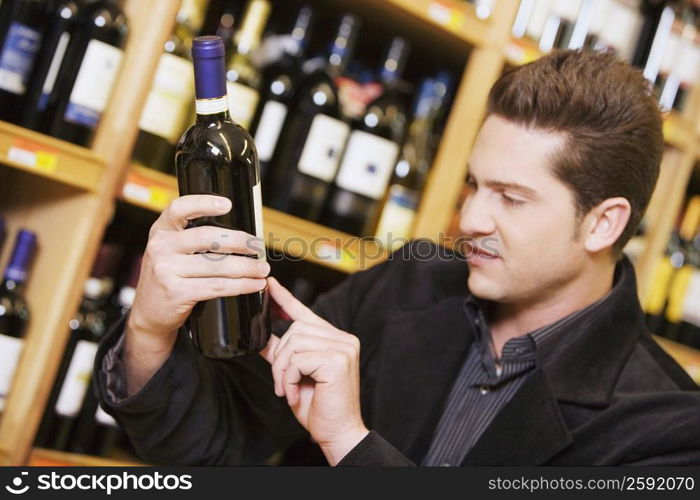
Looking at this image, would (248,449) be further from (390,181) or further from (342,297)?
(390,181)

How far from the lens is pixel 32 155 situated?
1495mm

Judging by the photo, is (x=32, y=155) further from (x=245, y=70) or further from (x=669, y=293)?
(x=669, y=293)

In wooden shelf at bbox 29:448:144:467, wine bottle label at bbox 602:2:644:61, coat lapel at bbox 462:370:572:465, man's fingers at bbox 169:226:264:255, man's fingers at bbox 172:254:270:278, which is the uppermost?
wine bottle label at bbox 602:2:644:61

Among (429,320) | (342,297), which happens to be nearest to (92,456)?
(342,297)

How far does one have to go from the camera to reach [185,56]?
170 centimetres

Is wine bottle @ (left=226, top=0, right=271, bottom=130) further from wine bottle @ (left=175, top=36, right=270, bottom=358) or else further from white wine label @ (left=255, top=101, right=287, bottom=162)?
Result: wine bottle @ (left=175, top=36, right=270, bottom=358)

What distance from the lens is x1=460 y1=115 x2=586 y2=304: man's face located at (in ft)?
4.39

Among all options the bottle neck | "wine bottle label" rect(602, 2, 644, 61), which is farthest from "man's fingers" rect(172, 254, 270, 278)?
"wine bottle label" rect(602, 2, 644, 61)

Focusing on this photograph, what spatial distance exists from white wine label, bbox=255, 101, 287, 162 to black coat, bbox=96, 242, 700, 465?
444 millimetres

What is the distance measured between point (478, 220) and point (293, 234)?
1.79 ft

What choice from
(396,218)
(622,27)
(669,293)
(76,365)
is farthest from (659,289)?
(76,365)

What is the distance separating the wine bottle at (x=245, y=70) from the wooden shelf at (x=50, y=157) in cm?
32

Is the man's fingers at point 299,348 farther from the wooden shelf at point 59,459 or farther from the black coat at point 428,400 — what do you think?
the wooden shelf at point 59,459

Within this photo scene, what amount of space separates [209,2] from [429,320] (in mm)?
977
